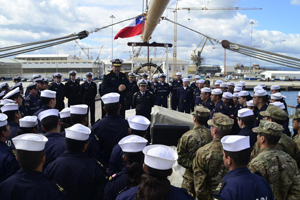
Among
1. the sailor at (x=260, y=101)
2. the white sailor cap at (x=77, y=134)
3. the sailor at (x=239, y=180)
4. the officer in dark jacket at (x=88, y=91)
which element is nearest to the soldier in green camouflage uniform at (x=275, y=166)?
the sailor at (x=239, y=180)

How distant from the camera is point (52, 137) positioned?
3.02 meters

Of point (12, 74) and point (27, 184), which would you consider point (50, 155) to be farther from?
point (12, 74)

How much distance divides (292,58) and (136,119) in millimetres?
2724

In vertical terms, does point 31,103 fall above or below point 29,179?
above

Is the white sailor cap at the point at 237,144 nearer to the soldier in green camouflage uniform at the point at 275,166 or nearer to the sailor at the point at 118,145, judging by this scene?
the soldier in green camouflage uniform at the point at 275,166

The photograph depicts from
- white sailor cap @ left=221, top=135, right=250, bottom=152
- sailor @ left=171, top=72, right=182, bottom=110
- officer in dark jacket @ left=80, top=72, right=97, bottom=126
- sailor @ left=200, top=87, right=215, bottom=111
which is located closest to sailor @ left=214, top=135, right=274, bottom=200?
white sailor cap @ left=221, top=135, right=250, bottom=152

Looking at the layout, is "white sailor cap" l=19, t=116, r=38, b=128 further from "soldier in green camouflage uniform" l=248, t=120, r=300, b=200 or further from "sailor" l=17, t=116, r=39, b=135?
"soldier in green camouflage uniform" l=248, t=120, r=300, b=200

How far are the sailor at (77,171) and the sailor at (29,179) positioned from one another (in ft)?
1.03

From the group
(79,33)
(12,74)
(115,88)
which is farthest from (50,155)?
(12,74)

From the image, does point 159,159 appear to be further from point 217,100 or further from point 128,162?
point 217,100

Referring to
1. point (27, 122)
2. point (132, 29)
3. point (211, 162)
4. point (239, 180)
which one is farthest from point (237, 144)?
point (132, 29)

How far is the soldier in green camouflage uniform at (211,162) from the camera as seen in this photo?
2727 mm

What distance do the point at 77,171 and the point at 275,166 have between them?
1.91 m

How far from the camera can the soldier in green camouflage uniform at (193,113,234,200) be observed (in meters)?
2.73
